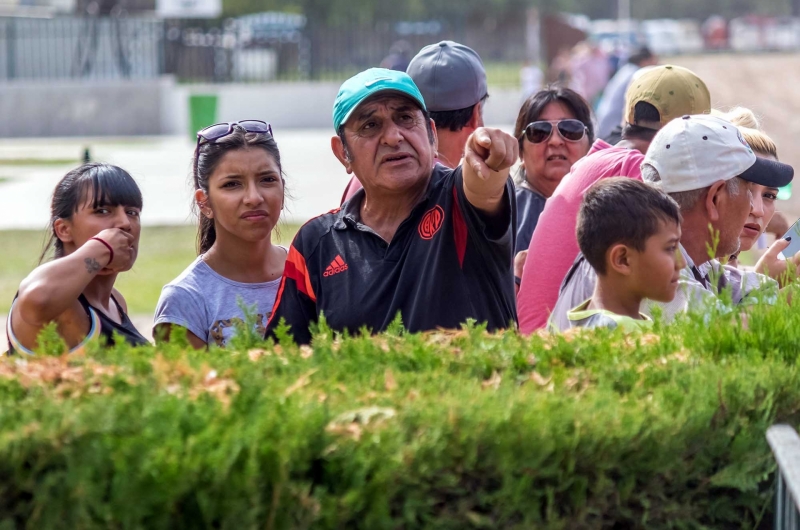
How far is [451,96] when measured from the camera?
4902mm

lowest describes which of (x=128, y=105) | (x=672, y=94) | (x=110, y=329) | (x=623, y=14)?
(x=128, y=105)

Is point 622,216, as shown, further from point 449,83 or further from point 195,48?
point 195,48

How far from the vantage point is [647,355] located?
285 centimetres

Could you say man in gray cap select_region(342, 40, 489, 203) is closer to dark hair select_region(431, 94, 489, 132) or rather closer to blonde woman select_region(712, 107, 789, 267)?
dark hair select_region(431, 94, 489, 132)

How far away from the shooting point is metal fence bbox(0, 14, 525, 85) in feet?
99.9

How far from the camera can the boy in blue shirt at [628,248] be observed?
342 cm

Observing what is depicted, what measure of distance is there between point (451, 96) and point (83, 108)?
2807 cm

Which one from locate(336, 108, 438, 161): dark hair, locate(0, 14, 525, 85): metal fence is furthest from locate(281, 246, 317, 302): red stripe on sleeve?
locate(0, 14, 525, 85): metal fence

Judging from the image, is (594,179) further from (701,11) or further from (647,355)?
(701,11)

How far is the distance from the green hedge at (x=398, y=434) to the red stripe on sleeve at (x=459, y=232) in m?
0.64

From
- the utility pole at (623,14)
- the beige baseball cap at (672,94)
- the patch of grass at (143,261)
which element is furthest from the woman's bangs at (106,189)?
the utility pole at (623,14)

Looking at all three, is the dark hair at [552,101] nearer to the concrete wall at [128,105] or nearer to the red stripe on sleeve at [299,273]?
the red stripe on sleeve at [299,273]

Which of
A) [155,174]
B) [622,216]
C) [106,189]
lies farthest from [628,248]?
[155,174]

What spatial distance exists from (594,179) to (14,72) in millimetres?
29554
